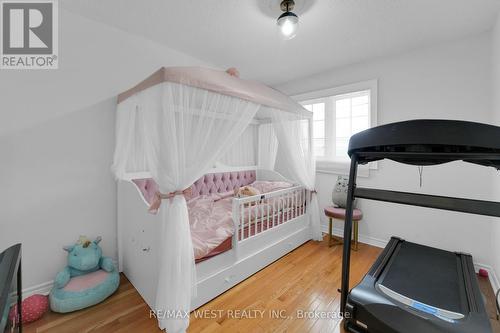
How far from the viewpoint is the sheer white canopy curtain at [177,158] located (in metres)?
1.50

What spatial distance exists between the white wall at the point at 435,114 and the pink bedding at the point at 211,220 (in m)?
1.57

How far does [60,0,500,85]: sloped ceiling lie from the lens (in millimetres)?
1913

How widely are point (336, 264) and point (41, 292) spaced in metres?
2.91

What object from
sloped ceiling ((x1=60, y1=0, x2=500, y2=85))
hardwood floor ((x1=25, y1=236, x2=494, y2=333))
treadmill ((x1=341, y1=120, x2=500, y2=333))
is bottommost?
hardwood floor ((x1=25, y1=236, x2=494, y2=333))

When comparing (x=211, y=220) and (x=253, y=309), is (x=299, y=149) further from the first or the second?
(x=253, y=309)

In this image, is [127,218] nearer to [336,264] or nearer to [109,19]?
[109,19]

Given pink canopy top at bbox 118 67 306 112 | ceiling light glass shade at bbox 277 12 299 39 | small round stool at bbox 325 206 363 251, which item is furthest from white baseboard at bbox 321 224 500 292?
ceiling light glass shade at bbox 277 12 299 39

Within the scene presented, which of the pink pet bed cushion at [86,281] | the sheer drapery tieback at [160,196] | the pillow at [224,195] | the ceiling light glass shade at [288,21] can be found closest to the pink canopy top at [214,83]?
the ceiling light glass shade at [288,21]

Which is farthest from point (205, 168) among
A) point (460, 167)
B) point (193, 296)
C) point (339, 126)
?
point (460, 167)

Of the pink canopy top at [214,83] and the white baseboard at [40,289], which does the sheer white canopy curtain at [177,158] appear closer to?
the pink canopy top at [214,83]

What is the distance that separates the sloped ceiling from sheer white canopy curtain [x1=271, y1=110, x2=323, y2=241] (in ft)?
2.85

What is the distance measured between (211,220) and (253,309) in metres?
0.88

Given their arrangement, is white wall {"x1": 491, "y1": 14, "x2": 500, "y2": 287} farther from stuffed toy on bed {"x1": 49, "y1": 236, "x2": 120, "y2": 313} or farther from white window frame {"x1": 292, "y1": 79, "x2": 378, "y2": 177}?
stuffed toy on bed {"x1": 49, "y1": 236, "x2": 120, "y2": 313}

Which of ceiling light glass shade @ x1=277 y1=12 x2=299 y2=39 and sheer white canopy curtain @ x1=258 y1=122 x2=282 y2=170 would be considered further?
sheer white canopy curtain @ x1=258 y1=122 x2=282 y2=170
